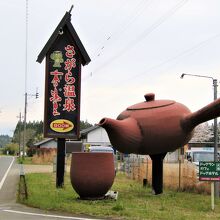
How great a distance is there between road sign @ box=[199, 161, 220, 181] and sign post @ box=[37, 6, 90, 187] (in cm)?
737

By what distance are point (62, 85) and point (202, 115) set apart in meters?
7.14

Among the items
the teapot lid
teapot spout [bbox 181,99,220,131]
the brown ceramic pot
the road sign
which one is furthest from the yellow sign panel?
the road sign

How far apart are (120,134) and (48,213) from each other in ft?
12.1

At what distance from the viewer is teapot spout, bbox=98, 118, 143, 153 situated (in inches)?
600

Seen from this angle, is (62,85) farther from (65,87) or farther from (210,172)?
(210,172)

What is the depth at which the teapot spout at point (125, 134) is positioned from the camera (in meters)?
15.2

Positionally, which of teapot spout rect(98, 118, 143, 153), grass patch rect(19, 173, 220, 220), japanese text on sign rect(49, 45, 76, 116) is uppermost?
japanese text on sign rect(49, 45, 76, 116)

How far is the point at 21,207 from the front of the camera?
47.4 ft

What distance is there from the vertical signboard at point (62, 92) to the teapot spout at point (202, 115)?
6012 mm

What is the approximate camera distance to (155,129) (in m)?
15.6

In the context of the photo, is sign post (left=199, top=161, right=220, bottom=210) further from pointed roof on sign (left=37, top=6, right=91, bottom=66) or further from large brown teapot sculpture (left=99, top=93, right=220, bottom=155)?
pointed roof on sign (left=37, top=6, right=91, bottom=66)

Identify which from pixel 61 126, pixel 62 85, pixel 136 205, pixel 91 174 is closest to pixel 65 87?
pixel 62 85

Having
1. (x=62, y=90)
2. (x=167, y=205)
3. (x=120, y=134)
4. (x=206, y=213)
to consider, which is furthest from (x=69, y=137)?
(x=206, y=213)

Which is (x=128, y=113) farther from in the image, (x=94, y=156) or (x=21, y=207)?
(x=21, y=207)
